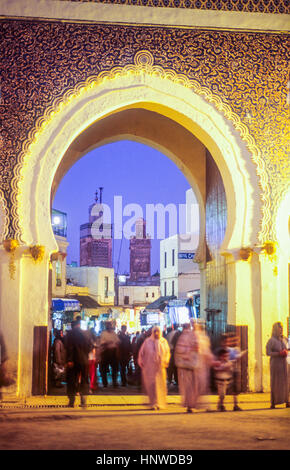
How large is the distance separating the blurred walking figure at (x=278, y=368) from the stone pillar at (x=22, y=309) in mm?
3234

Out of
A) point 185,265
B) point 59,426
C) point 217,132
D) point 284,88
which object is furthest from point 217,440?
point 185,265

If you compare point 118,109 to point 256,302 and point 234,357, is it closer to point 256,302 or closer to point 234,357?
point 256,302

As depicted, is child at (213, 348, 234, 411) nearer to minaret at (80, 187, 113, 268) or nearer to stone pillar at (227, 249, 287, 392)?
stone pillar at (227, 249, 287, 392)

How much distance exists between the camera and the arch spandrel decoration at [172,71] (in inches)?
374

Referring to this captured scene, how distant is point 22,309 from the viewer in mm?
9180

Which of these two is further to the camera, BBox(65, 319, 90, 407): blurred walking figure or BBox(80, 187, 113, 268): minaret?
BBox(80, 187, 113, 268): minaret

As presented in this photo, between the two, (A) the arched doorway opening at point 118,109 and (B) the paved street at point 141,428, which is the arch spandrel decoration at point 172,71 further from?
(B) the paved street at point 141,428

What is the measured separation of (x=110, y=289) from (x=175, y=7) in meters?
29.7

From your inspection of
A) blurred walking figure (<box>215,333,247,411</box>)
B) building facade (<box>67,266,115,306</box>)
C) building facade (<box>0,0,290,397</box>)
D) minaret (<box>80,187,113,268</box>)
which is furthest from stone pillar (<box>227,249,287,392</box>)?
minaret (<box>80,187,113,268</box>)

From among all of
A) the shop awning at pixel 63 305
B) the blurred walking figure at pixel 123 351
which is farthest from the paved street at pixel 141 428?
the shop awning at pixel 63 305

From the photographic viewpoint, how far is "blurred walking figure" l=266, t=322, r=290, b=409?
8273mm

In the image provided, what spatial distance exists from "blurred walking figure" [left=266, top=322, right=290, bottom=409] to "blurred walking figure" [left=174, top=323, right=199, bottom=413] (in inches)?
40.6

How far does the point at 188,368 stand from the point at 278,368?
4.00 feet

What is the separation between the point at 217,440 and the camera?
6.09 meters
